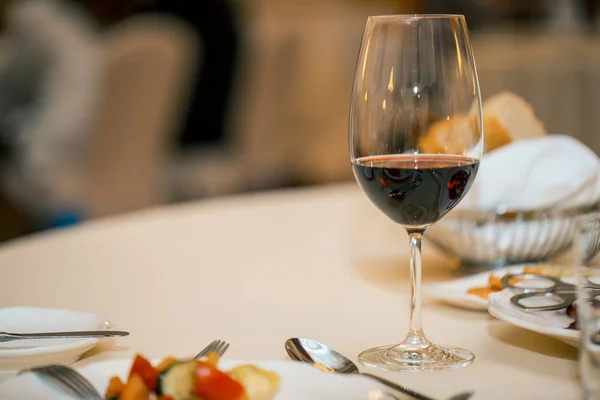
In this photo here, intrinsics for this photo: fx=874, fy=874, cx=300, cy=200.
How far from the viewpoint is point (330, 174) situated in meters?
5.86

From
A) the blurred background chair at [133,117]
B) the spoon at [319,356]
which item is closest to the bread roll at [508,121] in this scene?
the spoon at [319,356]

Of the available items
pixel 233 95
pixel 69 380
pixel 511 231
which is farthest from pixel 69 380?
pixel 233 95

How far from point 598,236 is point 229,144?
3869mm

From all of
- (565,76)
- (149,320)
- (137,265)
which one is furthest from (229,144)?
(149,320)

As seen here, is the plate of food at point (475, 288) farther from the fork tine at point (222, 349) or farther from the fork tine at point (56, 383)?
the fork tine at point (56, 383)

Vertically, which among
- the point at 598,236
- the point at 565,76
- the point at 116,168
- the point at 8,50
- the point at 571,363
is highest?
the point at 8,50

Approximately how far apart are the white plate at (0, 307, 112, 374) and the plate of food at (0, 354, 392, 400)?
85 mm

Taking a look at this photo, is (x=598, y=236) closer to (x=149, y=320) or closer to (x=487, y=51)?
(x=149, y=320)

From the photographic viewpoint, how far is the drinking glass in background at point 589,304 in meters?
0.52

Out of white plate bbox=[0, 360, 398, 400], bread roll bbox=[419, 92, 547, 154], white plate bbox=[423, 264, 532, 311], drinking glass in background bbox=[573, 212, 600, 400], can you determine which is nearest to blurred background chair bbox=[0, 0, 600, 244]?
bread roll bbox=[419, 92, 547, 154]

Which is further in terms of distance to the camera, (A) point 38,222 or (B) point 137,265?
(A) point 38,222

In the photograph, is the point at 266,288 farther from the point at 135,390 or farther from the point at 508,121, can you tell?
the point at 135,390

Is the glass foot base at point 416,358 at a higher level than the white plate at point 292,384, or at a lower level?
lower

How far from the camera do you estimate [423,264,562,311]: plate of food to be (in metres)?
0.86
